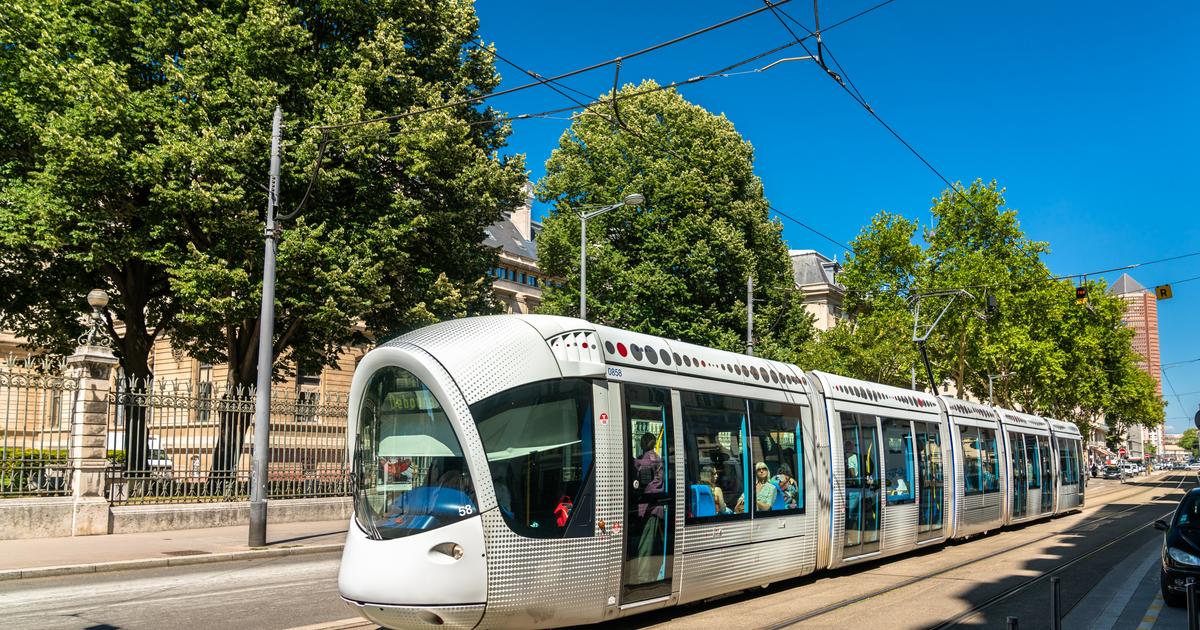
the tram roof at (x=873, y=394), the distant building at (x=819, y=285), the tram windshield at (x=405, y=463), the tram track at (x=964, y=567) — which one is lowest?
the tram track at (x=964, y=567)

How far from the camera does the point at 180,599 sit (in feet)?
35.3

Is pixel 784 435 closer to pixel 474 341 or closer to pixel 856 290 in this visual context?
pixel 474 341

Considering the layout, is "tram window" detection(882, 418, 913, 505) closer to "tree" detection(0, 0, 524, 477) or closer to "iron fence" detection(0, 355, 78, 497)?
"tree" detection(0, 0, 524, 477)

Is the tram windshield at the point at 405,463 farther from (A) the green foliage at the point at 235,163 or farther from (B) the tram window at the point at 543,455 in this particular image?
(A) the green foliage at the point at 235,163

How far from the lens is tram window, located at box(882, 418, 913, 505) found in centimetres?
1447

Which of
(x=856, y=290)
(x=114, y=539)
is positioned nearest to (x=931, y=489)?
(x=114, y=539)

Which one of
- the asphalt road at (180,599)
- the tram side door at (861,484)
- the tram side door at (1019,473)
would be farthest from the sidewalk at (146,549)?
the tram side door at (1019,473)

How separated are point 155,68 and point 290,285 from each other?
7.05 meters

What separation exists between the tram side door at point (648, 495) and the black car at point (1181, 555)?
5.89 m

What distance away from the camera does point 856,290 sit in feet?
153

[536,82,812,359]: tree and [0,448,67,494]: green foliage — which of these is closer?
[0,448,67,494]: green foliage

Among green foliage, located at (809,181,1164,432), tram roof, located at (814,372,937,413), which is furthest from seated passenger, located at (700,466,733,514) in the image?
green foliage, located at (809,181,1164,432)

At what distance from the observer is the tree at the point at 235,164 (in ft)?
69.3

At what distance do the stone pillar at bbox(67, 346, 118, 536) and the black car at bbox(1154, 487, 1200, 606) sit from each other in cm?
1719
